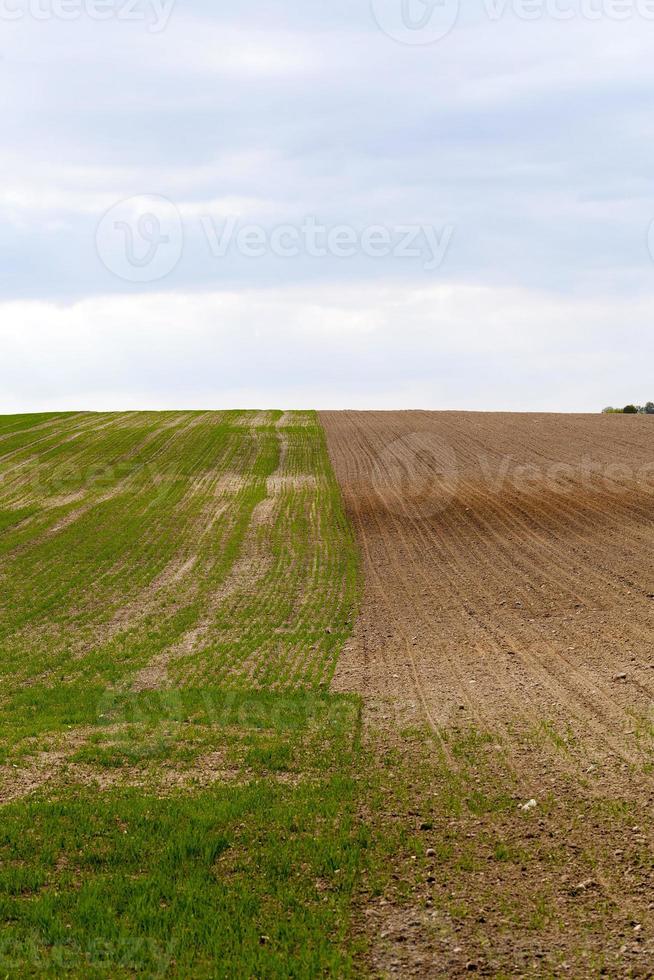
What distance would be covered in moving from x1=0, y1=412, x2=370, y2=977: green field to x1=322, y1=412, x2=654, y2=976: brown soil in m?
0.75

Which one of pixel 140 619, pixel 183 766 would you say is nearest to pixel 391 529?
pixel 140 619

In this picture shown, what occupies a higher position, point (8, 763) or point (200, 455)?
point (200, 455)

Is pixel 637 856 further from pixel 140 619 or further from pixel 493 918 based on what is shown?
pixel 140 619

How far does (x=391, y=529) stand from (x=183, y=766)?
17892 millimetres

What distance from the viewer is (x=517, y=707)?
1343cm

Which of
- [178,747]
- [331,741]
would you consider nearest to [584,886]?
[331,741]

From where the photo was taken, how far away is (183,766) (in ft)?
37.9

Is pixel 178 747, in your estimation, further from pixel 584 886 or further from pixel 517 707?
pixel 584 886

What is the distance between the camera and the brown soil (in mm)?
7621

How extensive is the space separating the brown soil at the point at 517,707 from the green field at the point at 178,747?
0.75 meters

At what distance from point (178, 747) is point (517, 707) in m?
5.06

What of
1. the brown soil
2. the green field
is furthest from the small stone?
the green field

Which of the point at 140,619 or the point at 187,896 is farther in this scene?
the point at 140,619

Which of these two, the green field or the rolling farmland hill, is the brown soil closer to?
the rolling farmland hill
